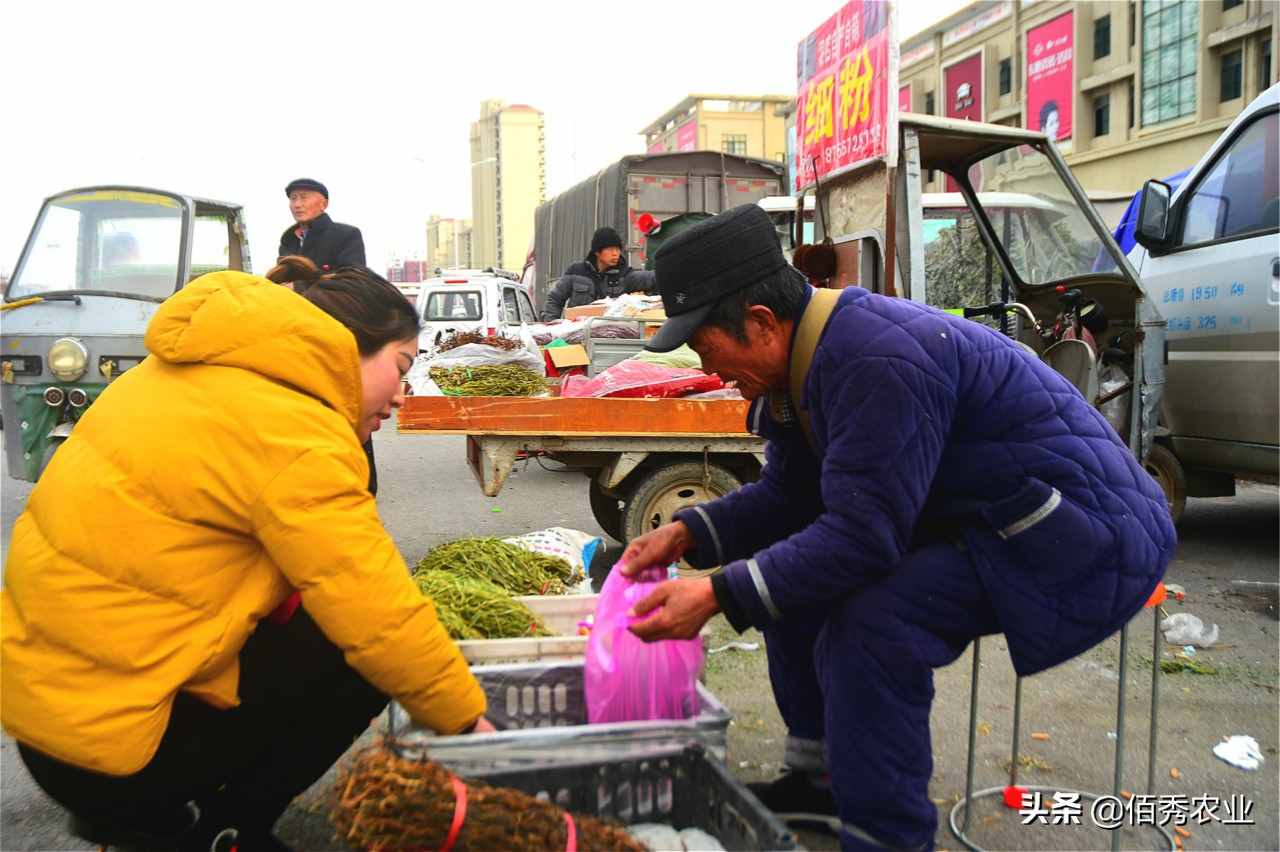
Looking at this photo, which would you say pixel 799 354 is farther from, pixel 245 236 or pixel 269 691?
pixel 245 236

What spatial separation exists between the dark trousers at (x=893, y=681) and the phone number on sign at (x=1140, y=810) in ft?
3.21

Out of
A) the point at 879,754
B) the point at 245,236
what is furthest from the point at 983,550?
the point at 245,236

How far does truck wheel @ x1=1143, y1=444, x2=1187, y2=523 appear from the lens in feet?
20.4

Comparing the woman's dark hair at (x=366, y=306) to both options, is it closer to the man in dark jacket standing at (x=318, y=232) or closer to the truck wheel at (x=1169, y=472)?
the man in dark jacket standing at (x=318, y=232)

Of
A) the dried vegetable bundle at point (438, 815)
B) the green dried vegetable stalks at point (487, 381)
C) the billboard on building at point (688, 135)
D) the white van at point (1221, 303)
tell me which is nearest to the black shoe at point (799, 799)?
the dried vegetable bundle at point (438, 815)

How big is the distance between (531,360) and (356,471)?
13.1 ft

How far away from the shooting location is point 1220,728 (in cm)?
363

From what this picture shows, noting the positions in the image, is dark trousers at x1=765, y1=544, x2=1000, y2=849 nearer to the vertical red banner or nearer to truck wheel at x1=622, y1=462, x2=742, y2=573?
truck wheel at x1=622, y1=462, x2=742, y2=573

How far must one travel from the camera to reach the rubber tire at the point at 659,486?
5.29 metres

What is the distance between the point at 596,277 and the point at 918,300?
4.54m

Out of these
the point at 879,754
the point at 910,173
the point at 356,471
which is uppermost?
the point at 910,173

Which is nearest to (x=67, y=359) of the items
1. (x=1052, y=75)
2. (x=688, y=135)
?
(x=1052, y=75)

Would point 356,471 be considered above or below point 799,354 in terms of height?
below

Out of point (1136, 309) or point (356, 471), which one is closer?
point (356, 471)
